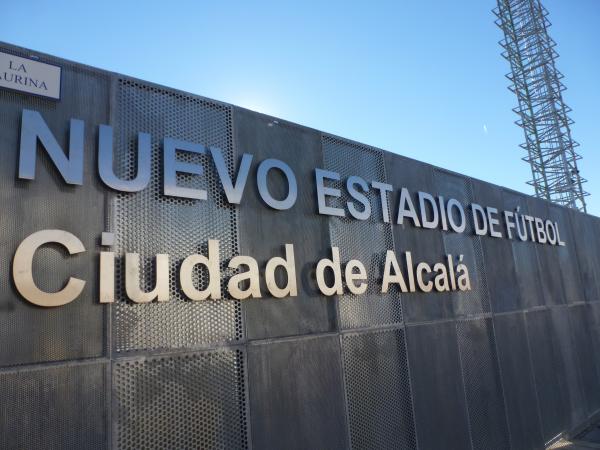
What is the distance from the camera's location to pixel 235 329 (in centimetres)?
386

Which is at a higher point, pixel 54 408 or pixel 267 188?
pixel 267 188

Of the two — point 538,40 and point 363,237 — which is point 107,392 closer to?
point 363,237

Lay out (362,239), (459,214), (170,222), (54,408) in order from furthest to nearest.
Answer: (459,214) < (362,239) < (170,222) < (54,408)

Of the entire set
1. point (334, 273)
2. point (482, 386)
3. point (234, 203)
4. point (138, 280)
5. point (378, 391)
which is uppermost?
point (234, 203)

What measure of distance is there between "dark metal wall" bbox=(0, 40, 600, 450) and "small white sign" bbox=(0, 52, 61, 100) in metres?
0.08

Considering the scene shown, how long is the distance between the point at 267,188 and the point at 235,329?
58.4 inches

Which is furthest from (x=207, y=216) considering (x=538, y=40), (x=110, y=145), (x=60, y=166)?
(x=538, y=40)

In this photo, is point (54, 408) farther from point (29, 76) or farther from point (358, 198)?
point (358, 198)

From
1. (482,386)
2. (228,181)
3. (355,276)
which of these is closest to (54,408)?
(228,181)

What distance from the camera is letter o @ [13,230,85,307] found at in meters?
2.84

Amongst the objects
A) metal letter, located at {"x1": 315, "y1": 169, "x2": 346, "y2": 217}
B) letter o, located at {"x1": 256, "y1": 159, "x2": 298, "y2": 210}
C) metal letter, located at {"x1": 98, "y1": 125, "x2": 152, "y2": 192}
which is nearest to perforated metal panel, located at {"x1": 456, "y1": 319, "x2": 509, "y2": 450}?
metal letter, located at {"x1": 315, "y1": 169, "x2": 346, "y2": 217}

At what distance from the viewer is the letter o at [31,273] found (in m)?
2.84

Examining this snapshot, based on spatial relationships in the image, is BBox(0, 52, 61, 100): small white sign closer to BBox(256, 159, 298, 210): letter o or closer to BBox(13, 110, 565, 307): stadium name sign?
BBox(13, 110, 565, 307): stadium name sign

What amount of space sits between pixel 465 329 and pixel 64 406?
5.43 metres
